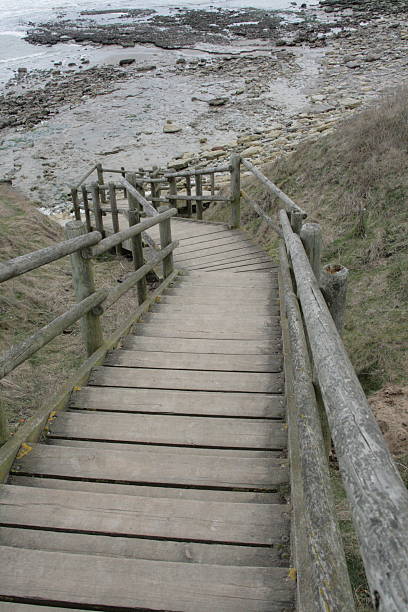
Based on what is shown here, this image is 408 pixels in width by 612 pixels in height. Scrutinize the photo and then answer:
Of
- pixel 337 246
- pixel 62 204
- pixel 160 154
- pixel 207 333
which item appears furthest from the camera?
pixel 160 154

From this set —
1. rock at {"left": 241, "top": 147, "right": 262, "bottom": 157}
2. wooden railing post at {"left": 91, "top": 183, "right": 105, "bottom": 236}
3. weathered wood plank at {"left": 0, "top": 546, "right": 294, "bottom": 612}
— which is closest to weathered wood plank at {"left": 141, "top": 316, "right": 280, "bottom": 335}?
weathered wood plank at {"left": 0, "top": 546, "right": 294, "bottom": 612}

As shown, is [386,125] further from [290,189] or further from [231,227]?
[231,227]

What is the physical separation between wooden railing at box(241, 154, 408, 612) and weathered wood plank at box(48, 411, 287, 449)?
20 centimetres

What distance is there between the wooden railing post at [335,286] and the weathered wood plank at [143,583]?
54.4 inches

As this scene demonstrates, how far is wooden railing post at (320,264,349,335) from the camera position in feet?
8.15

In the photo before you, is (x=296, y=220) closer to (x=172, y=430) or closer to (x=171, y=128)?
(x=172, y=430)

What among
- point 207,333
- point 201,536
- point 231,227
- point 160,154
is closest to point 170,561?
point 201,536

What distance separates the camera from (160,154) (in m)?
18.9

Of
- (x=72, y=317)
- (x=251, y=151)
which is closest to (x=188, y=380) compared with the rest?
(x=72, y=317)

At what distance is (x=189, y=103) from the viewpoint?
82.1 feet

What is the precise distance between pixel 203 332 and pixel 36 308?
3.15 m

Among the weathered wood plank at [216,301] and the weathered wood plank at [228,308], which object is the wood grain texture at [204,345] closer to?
the weathered wood plank at [228,308]

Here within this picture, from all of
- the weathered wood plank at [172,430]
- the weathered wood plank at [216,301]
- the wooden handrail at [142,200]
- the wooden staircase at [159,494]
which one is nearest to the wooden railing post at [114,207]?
the wooden handrail at [142,200]

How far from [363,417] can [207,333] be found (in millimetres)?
3066
